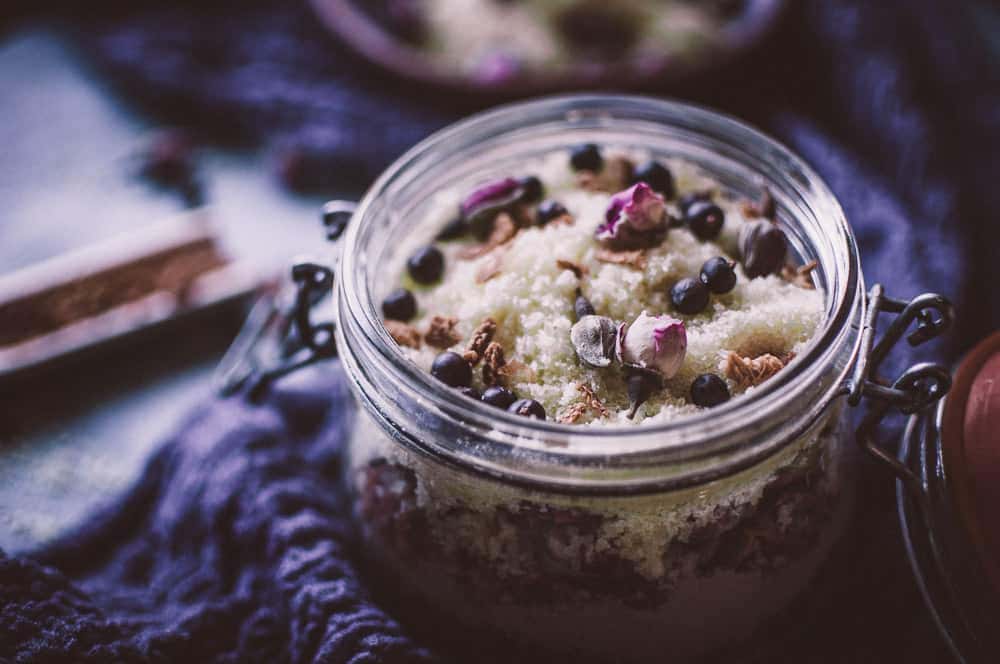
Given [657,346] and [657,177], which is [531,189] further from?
[657,346]

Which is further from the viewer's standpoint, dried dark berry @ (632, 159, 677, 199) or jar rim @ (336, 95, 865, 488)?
dried dark berry @ (632, 159, 677, 199)

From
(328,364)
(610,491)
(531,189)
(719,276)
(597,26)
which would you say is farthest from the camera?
(597,26)

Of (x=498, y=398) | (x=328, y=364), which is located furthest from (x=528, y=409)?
(x=328, y=364)

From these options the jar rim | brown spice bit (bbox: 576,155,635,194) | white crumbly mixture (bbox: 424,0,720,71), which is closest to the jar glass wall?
the jar rim

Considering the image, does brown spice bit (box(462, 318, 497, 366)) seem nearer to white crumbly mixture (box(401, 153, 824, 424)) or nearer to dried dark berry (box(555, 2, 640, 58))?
white crumbly mixture (box(401, 153, 824, 424))

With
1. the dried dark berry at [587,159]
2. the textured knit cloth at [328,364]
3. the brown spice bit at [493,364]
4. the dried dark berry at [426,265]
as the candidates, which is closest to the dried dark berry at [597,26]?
the textured knit cloth at [328,364]
